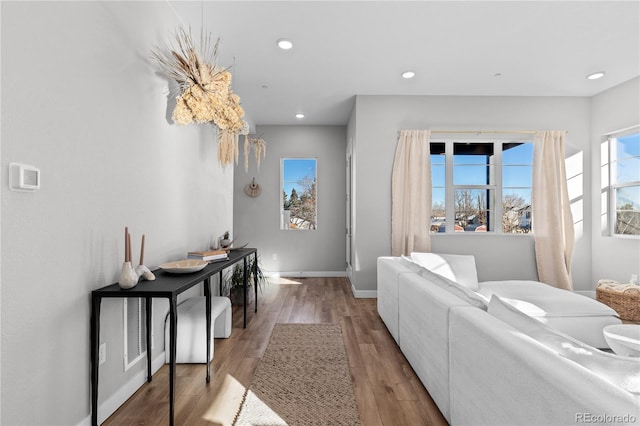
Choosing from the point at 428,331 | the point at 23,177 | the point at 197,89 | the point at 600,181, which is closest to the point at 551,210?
the point at 600,181

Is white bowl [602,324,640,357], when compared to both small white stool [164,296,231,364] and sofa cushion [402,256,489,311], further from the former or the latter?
small white stool [164,296,231,364]

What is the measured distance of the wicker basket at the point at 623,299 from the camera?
3291 millimetres

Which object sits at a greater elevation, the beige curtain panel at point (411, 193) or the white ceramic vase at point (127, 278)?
the beige curtain panel at point (411, 193)

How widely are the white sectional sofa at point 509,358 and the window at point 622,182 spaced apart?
7.87 feet

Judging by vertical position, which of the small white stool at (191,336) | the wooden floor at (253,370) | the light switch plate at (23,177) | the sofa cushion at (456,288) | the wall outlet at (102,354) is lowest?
the wooden floor at (253,370)

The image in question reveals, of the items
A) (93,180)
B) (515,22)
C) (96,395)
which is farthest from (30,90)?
(515,22)

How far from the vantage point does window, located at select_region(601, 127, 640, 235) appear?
3895 millimetres

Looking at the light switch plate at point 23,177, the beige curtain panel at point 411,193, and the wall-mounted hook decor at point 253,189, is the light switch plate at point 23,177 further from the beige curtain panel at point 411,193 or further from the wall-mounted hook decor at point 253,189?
the wall-mounted hook decor at point 253,189

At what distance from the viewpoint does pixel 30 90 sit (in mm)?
1247

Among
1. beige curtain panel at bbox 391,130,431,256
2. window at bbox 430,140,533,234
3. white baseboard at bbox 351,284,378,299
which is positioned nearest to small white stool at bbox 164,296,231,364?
white baseboard at bbox 351,284,378,299

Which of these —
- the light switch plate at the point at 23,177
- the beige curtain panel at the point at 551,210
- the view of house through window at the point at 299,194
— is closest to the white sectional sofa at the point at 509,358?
the light switch plate at the point at 23,177

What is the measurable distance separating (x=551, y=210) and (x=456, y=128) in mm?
1689

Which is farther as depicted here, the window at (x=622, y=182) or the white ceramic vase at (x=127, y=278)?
the window at (x=622, y=182)

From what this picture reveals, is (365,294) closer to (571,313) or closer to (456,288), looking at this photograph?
(571,313)
